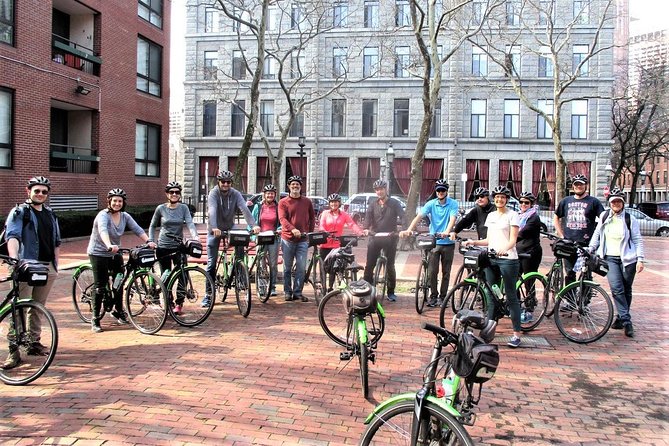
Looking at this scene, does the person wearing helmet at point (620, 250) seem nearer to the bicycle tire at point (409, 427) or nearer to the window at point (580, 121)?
the bicycle tire at point (409, 427)

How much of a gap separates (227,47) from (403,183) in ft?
51.4

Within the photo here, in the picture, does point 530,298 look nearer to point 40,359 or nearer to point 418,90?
point 40,359

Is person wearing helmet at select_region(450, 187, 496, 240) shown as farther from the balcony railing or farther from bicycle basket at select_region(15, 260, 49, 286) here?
the balcony railing

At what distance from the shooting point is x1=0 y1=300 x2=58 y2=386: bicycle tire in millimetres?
5262

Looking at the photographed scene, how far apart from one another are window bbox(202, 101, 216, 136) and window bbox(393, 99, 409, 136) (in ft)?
43.0

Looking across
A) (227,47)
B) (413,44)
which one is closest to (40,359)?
(413,44)

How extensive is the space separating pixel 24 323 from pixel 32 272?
0.49 meters

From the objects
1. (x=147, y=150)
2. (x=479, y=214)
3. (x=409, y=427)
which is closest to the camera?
(x=409, y=427)

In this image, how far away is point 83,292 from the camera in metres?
7.60

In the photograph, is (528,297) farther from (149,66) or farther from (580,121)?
(580,121)

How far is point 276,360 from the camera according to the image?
601 centimetres

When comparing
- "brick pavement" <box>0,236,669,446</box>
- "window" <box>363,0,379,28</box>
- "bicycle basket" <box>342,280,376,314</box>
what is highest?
"window" <box>363,0,379,28</box>

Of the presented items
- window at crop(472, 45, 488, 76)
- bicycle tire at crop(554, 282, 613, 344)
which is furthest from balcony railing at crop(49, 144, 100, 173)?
window at crop(472, 45, 488, 76)

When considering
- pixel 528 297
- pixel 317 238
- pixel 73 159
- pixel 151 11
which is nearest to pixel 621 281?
pixel 528 297
